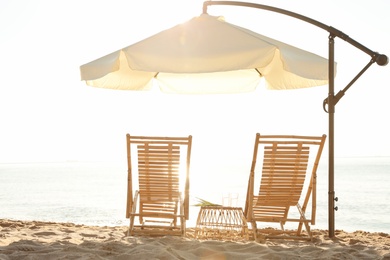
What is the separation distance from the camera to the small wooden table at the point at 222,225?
532 centimetres

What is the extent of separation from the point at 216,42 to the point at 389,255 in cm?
241

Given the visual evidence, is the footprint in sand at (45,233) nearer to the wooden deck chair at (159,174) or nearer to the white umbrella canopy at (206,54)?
the wooden deck chair at (159,174)

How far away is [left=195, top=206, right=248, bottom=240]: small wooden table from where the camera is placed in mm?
5320

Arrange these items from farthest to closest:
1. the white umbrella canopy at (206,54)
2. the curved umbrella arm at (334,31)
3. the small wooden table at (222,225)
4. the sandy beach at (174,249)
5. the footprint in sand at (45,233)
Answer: the footprint in sand at (45,233)
the small wooden table at (222,225)
the curved umbrella arm at (334,31)
the white umbrella canopy at (206,54)
the sandy beach at (174,249)

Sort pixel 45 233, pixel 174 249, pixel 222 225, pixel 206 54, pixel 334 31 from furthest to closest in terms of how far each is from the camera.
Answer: pixel 45 233, pixel 222 225, pixel 334 31, pixel 206 54, pixel 174 249

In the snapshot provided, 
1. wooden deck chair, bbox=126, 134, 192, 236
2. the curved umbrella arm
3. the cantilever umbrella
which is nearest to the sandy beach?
wooden deck chair, bbox=126, 134, 192, 236

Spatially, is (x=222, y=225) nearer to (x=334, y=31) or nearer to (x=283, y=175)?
(x=283, y=175)

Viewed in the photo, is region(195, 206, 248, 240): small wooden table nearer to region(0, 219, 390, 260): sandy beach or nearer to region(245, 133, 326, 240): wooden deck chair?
region(245, 133, 326, 240): wooden deck chair

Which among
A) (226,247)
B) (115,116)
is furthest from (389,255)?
(115,116)

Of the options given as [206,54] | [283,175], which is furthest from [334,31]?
[283,175]

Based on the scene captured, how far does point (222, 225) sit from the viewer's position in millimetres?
5500

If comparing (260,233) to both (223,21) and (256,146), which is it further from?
(223,21)

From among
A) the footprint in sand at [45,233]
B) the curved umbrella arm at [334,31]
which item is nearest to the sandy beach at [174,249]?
the footprint in sand at [45,233]

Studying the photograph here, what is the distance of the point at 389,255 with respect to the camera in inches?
167
